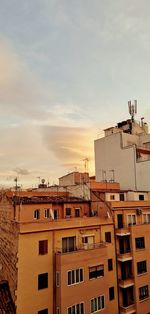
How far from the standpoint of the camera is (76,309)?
22641 millimetres

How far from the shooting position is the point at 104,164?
46969 millimetres

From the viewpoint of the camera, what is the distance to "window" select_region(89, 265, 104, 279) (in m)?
24.4

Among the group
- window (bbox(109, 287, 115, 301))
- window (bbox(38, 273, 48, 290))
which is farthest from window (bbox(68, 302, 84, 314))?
window (bbox(109, 287, 115, 301))

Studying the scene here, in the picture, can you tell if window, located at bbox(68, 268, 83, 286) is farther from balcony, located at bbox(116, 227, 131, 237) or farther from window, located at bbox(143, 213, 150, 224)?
window, located at bbox(143, 213, 150, 224)

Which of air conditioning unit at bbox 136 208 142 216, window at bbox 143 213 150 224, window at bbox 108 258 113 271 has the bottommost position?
window at bbox 108 258 113 271

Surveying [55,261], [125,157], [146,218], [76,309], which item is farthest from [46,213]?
[125,157]

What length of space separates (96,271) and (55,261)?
4.63m

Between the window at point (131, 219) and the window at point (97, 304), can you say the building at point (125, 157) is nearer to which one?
the window at point (131, 219)

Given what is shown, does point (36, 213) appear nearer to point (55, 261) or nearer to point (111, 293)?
point (55, 261)

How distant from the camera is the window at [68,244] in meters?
24.6

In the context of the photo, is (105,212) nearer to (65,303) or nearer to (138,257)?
(138,257)

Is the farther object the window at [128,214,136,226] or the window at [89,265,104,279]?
the window at [128,214,136,226]

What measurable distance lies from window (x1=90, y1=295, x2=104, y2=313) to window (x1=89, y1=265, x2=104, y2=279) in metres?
1.99

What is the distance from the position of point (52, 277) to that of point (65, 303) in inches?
93.2
